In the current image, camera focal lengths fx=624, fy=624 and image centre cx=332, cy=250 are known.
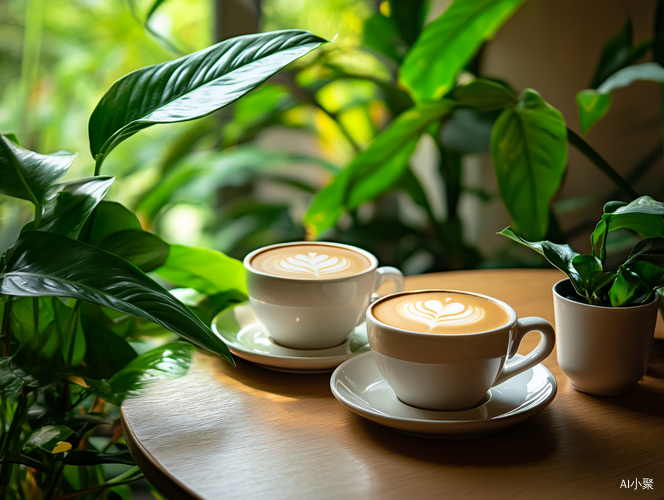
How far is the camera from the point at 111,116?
609 millimetres

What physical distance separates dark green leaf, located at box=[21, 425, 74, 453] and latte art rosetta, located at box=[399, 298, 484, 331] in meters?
0.33

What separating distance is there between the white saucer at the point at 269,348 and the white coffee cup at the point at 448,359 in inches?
4.3

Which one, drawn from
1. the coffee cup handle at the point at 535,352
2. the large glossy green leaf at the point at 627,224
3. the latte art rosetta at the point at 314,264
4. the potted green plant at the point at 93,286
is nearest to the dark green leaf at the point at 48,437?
the potted green plant at the point at 93,286

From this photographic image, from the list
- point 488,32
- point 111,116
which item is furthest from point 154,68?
point 488,32

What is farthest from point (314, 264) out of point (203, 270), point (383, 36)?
point (383, 36)

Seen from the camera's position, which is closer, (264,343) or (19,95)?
(264,343)

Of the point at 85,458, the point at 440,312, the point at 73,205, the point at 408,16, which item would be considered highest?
the point at 408,16

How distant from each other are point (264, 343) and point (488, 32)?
0.84m

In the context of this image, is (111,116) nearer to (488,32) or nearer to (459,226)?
(488,32)

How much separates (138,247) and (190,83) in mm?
186

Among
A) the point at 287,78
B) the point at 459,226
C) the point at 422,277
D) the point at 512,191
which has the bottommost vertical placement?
the point at 459,226

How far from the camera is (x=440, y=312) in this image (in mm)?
574

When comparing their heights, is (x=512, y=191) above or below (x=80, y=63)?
below

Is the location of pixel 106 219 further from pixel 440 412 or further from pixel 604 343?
pixel 604 343
